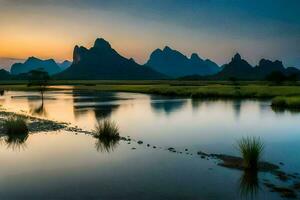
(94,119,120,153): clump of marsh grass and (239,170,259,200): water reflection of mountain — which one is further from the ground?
(94,119,120,153): clump of marsh grass

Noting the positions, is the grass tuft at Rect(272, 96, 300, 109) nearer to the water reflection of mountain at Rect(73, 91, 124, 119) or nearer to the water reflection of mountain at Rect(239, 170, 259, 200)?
the water reflection of mountain at Rect(73, 91, 124, 119)

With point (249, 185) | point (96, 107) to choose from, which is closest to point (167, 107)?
point (96, 107)

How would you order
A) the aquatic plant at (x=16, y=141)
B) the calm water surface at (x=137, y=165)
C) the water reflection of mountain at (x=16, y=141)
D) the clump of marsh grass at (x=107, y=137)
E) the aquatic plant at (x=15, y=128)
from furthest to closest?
1. the aquatic plant at (x=15, y=128)
2. the clump of marsh grass at (x=107, y=137)
3. the aquatic plant at (x=16, y=141)
4. the water reflection of mountain at (x=16, y=141)
5. the calm water surface at (x=137, y=165)

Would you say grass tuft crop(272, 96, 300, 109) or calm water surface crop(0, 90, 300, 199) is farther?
grass tuft crop(272, 96, 300, 109)

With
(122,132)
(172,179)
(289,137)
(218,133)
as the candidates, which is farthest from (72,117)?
(172,179)

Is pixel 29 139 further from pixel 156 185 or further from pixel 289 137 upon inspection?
pixel 289 137

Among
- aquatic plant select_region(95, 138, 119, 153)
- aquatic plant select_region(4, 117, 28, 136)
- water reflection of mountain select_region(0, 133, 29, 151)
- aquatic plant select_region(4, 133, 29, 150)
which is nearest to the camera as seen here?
aquatic plant select_region(95, 138, 119, 153)

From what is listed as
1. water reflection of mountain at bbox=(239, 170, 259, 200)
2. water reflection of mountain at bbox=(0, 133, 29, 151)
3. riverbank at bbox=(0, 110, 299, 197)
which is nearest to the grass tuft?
riverbank at bbox=(0, 110, 299, 197)

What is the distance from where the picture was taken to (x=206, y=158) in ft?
72.0

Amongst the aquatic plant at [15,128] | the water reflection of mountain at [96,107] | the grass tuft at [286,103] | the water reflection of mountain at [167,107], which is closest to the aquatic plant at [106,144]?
the aquatic plant at [15,128]

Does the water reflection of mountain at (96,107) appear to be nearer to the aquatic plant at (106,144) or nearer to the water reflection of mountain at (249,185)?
the aquatic plant at (106,144)

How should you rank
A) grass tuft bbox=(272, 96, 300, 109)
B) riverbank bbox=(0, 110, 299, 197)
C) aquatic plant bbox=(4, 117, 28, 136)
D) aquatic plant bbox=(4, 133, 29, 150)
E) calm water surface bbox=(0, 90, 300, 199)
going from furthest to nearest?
grass tuft bbox=(272, 96, 300, 109) → aquatic plant bbox=(4, 117, 28, 136) → aquatic plant bbox=(4, 133, 29, 150) → riverbank bbox=(0, 110, 299, 197) → calm water surface bbox=(0, 90, 300, 199)

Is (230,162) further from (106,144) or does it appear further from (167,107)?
(167,107)

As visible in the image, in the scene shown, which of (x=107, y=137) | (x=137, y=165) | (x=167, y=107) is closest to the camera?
(x=137, y=165)
